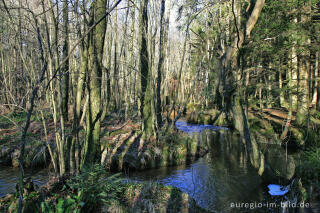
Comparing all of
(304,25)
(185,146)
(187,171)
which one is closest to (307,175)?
(187,171)

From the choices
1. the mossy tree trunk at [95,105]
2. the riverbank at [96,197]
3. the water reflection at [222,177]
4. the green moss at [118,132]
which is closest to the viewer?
the riverbank at [96,197]

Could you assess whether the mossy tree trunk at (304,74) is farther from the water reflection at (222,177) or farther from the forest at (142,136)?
the water reflection at (222,177)

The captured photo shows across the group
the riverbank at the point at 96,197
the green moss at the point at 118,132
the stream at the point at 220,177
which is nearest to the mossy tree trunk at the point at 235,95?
the stream at the point at 220,177

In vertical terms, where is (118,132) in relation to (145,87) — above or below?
below

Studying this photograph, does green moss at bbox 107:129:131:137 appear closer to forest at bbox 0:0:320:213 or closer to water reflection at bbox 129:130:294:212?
forest at bbox 0:0:320:213

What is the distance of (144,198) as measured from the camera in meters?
4.64

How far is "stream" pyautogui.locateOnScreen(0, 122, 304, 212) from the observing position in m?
6.70

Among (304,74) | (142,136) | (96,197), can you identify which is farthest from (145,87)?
(304,74)

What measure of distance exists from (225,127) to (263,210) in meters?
13.0

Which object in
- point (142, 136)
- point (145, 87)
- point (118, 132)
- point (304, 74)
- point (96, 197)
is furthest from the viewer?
point (304, 74)

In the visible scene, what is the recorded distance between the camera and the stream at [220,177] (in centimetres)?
670

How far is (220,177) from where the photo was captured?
27.6 ft

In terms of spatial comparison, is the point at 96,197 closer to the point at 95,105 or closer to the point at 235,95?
the point at 95,105

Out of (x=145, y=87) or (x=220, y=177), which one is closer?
(x=220, y=177)
